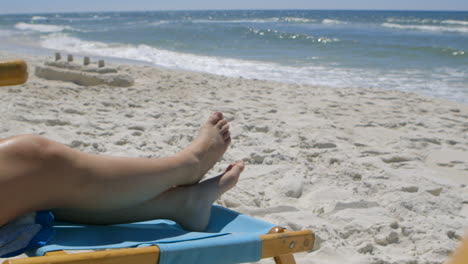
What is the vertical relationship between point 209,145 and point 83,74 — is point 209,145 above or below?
above

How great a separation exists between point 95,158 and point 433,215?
158 cm

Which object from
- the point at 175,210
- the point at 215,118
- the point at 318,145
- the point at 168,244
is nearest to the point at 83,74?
the point at 318,145

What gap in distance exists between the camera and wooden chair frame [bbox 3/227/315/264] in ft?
3.65

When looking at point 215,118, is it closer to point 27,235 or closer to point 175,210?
point 175,210

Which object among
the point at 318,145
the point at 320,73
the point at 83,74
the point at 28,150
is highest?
the point at 28,150

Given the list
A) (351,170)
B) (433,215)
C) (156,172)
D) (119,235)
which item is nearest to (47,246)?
(119,235)

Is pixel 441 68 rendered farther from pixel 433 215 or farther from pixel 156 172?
pixel 156 172

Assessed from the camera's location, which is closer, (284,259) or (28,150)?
(28,150)

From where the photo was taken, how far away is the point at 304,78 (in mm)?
7508

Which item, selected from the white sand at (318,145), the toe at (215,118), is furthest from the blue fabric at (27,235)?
the white sand at (318,145)

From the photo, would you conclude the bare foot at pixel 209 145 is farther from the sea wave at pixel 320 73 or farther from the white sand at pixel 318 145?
the sea wave at pixel 320 73

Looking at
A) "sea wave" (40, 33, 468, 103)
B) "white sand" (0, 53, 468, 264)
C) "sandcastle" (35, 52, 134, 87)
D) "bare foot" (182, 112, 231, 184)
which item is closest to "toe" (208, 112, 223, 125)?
"bare foot" (182, 112, 231, 184)

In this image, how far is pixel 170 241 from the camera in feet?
4.43

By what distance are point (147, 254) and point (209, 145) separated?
646mm
